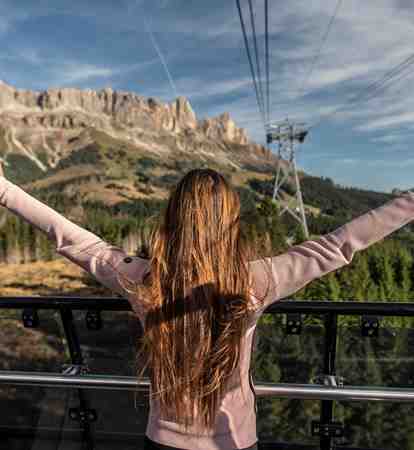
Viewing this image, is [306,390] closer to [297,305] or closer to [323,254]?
Answer: [297,305]

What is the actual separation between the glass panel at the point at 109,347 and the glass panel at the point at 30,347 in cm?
14

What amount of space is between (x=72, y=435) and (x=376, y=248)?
2248 inches

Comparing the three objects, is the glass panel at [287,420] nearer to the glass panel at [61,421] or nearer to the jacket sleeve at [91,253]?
the glass panel at [61,421]

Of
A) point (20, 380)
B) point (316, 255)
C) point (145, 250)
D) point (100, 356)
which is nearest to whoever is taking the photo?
point (316, 255)

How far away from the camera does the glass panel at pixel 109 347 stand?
2432 millimetres

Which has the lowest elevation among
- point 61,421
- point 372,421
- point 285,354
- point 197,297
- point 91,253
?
point 61,421

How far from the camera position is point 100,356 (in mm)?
2549

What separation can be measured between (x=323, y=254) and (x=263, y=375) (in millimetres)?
1273

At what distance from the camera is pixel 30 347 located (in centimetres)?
263

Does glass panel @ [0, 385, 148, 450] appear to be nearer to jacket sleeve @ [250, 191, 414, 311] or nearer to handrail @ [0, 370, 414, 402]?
handrail @ [0, 370, 414, 402]

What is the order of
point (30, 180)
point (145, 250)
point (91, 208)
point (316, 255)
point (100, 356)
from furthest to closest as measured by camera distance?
point (30, 180)
point (91, 208)
point (100, 356)
point (145, 250)
point (316, 255)

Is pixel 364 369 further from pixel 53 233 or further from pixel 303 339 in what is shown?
pixel 53 233

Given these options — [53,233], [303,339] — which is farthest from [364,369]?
[53,233]

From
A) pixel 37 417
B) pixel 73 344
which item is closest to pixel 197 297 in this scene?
pixel 73 344
